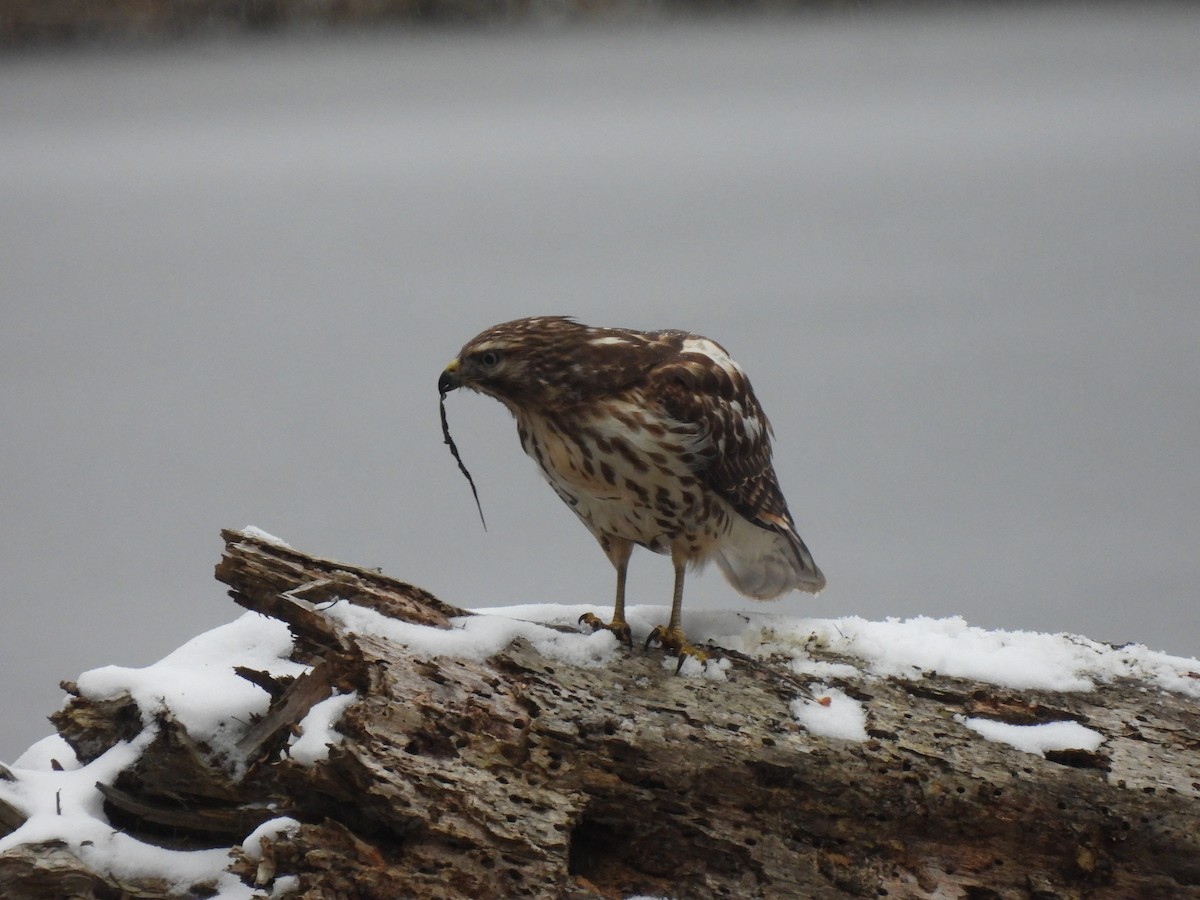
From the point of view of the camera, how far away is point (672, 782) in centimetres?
231

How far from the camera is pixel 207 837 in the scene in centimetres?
237

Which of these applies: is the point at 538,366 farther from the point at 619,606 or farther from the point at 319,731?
the point at 319,731

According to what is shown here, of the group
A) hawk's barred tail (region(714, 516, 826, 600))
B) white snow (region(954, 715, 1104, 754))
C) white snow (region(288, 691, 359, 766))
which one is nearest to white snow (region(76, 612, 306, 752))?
white snow (region(288, 691, 359, 766))

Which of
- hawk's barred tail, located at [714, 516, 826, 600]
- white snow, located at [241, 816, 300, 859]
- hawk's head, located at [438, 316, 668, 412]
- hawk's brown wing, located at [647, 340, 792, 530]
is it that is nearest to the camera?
white snow, located at [241, 816, 300, 859]

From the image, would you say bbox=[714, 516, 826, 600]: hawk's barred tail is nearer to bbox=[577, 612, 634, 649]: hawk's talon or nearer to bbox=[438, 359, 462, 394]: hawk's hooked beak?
bbox=[577, 612, 634, 649]: hawk's talon

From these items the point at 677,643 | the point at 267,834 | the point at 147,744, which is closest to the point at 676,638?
the point at 677,643

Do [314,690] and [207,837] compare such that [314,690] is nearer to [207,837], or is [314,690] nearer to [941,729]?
[207,837]

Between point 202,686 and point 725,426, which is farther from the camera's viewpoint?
point 725,426

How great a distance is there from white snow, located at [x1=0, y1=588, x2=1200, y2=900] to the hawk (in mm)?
183

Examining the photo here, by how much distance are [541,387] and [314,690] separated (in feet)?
2.67

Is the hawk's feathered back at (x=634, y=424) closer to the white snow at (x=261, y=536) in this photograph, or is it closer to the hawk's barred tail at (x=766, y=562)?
the hawk's barred tail at (x=766, y=562)

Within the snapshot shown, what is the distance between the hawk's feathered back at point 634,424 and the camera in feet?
8.41

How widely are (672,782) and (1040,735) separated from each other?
0.83 m

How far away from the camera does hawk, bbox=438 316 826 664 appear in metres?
2.56
